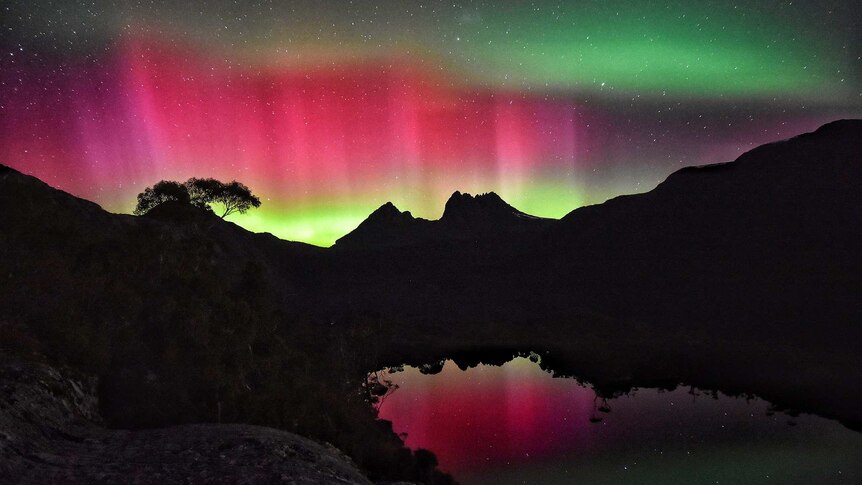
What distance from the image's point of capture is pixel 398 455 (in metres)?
34.0

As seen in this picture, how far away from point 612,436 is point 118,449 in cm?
6312

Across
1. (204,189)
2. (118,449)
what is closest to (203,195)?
(204,189)

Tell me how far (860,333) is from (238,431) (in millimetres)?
159906

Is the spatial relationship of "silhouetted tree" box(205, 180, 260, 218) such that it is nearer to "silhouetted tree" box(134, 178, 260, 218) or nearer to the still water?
"silhouetted tree" box(134, 178, 260, 218)

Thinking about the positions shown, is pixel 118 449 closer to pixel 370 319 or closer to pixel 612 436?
pixel 612 436

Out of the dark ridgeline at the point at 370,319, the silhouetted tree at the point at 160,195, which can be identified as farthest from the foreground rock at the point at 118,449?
the silhouetted tree at the point at 160,195

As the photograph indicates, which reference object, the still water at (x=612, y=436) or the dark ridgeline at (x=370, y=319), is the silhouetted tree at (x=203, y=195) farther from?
the still water at (x=612, y=436)

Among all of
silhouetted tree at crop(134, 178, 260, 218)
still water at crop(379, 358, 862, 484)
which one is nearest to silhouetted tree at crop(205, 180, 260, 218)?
silhouetted tree at crop(134, 178, 260, 218)

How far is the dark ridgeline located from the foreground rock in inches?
241

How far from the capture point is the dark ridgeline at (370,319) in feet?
101

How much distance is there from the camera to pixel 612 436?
6347 cm

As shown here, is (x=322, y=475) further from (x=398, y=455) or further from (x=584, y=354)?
(x=584, y=354)

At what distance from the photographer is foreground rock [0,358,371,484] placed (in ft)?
45.2

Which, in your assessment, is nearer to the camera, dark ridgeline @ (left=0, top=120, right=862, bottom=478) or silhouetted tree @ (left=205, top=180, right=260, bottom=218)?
dark ridgeline @ (left=0, top=120, right=862, bottom=478)
